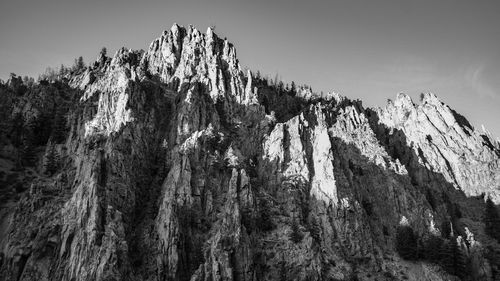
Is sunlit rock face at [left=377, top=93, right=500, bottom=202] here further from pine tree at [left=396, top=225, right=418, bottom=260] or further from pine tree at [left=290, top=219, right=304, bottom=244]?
pine tree at [left=290, top=219, right=304, bottom=244]

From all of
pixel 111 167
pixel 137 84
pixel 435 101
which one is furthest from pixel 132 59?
pixel 435 101

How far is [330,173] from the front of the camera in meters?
98.8

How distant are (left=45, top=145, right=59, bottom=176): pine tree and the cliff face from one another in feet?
8.18

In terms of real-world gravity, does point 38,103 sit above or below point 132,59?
below

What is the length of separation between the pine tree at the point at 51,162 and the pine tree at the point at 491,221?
106 metres

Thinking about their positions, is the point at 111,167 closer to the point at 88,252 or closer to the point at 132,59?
the point at 88,252

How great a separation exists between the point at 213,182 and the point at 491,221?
73.8 meters

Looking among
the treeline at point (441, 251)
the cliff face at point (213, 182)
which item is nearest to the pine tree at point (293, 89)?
the cliff face at point (213, 182)

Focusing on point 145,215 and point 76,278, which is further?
point 145,215

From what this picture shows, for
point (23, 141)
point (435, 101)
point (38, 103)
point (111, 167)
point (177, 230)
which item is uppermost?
point (435, 101)

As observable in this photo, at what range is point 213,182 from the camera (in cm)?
9156

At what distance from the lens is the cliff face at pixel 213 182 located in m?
75.8

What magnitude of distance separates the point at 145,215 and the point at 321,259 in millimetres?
35274

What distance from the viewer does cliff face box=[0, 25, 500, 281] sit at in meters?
75.8
